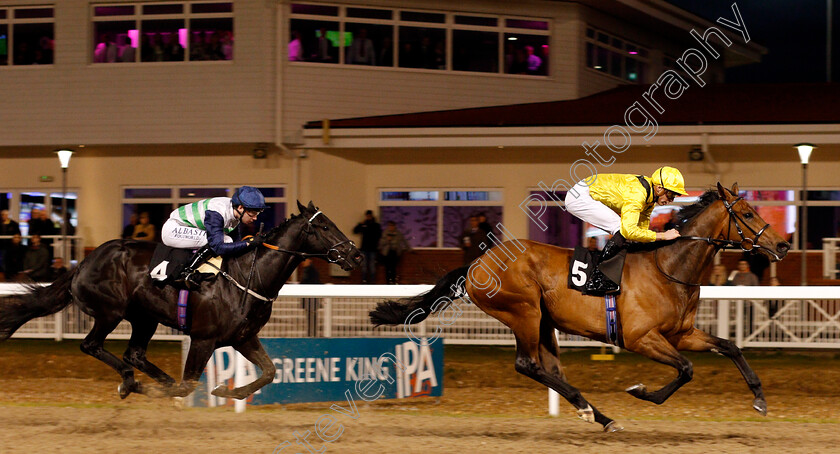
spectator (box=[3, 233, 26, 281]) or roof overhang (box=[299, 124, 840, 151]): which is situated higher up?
roof overhang (box=[299, 124, 840, 151])

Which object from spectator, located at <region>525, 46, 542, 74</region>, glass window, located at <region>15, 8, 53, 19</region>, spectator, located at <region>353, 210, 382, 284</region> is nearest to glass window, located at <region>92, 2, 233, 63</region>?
glass window, located at <region>15, 8, 53, 19</region>

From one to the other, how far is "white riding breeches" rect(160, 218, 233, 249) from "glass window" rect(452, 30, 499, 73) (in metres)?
8.53

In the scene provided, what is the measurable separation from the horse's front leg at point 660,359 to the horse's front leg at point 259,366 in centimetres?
225

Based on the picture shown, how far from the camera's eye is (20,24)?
1364 cm

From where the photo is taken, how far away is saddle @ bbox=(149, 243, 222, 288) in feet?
19.4

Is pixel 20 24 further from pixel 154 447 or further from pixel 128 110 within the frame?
pixel 154 447

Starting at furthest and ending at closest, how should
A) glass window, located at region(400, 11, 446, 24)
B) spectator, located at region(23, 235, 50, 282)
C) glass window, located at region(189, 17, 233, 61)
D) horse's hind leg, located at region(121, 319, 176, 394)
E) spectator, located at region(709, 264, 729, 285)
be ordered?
glass window, located at region(400, 11, 446, 24) → glass window, located at region(189, 17, 233, 61) → spectator, located at region(23, 235, 50, 282) → spectator, located at region(709, 264, 729, 285) → horse's hind leg, located at region(121, 319, 176, 394)

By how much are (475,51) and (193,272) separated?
356 inches

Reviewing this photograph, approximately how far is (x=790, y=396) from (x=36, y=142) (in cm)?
1063

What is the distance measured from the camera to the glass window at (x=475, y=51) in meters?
14.0

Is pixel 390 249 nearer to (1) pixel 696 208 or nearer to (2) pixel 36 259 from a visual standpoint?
(2) pixel 36 259

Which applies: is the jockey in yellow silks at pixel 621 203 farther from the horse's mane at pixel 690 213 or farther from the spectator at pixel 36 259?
the spectator at pixel 36 259

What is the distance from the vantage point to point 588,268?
19.3ft

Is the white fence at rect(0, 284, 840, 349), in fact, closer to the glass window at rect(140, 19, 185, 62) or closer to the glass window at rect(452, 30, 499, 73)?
the glass window at rect(140, 19, 185, 62)
